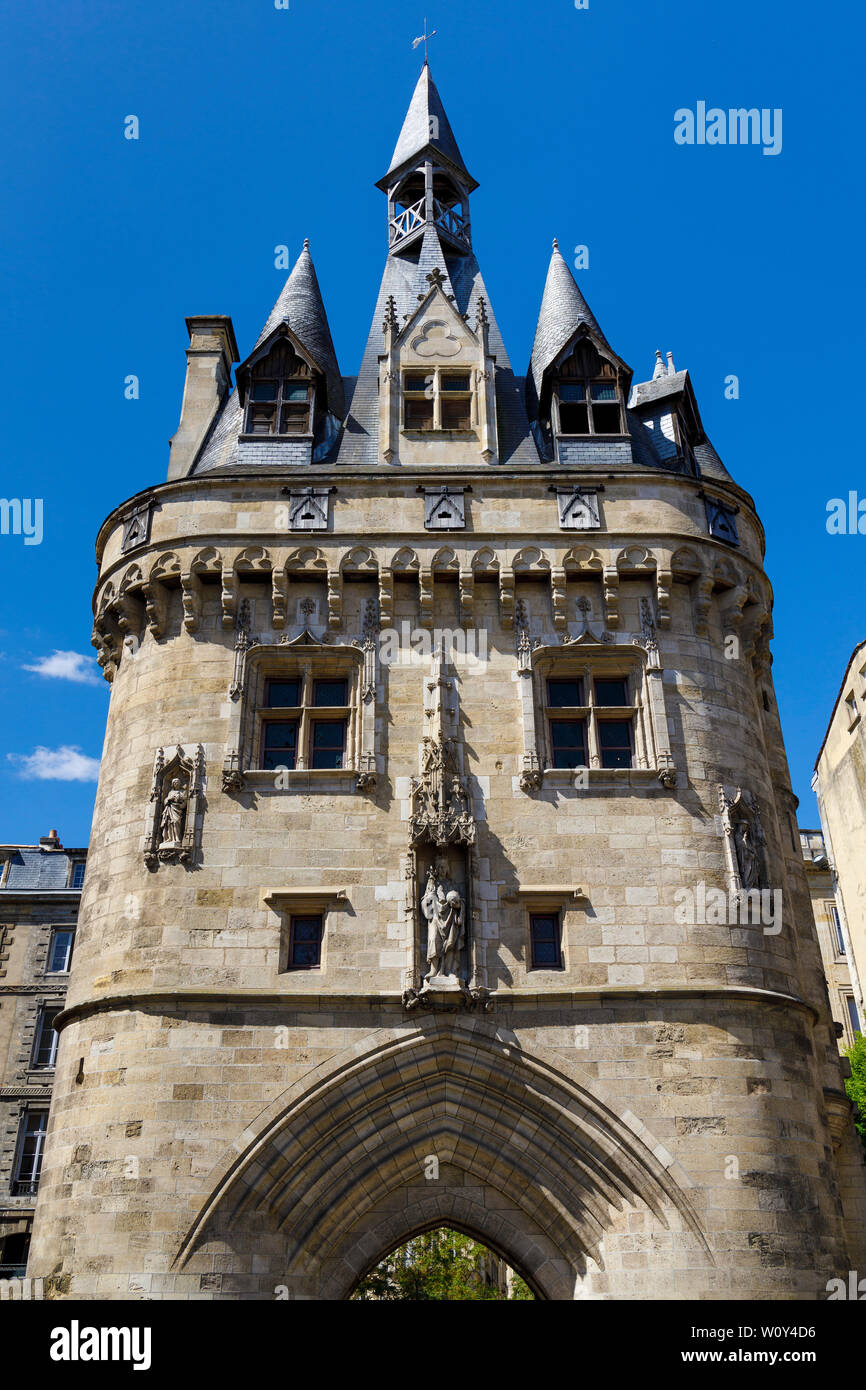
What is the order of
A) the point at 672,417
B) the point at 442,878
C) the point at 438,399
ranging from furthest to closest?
1. the point at 672,417
2. the point at 438,399
3. the point at 442,878

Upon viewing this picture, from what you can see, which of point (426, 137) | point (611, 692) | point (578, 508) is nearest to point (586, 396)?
point (578, 508)

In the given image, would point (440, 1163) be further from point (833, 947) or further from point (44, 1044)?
point (833, 947)

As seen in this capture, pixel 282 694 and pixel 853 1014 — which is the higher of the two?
pixel 853 1014

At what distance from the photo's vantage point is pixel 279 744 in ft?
52.3

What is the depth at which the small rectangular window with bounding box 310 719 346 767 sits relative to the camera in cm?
1575

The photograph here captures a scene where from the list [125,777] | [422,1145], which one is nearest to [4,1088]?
[125,777]

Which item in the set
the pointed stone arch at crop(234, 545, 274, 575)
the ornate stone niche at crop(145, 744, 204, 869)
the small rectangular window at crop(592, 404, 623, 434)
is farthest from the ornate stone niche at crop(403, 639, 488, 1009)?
the small rectangular window at crop(592, 404, 623, 434)

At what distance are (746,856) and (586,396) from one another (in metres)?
8.40

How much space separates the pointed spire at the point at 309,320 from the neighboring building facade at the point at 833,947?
20.7 metres

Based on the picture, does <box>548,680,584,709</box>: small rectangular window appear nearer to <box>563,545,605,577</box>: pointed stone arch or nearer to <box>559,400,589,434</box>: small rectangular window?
<box>563,545,605,577</box>: pointed stone arch

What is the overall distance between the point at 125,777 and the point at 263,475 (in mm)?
5170

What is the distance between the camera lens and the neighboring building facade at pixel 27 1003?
1087 inches

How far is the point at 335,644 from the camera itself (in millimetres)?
16203
